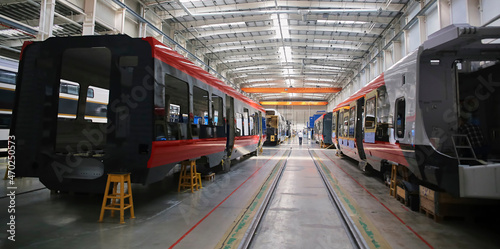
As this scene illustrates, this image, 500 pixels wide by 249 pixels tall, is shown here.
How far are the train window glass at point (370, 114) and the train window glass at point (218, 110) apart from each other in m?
4.36

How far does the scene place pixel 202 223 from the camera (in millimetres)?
4039

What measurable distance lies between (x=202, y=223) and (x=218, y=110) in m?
4.48

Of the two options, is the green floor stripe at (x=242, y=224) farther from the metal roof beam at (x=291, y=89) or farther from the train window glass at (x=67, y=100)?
the metal roof beam at (x=291, y=89)

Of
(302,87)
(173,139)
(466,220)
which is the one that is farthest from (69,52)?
(302,87)

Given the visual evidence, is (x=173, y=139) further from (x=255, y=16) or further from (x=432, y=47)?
(x=255, y=16)

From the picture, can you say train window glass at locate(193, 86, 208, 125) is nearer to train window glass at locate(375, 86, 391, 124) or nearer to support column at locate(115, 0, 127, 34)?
train window glass at locate(375, 86, 391, 124)

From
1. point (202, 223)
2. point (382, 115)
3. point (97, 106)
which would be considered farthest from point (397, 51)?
point (97, 106)

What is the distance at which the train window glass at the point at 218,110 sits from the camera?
764 centimetres

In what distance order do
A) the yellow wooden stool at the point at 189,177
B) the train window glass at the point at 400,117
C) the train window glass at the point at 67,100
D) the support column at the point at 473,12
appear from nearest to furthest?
the train window glass at the point at 400,117
the yellow wooden stool at the point at 189,177
the support column at the point at 473,12
the train window glass at the point at 67,100

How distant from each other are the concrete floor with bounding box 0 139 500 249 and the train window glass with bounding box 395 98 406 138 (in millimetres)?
1476

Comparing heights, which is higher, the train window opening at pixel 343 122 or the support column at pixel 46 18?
the support column at pixel 46 18

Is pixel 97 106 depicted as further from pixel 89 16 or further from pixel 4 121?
pixel 89 16

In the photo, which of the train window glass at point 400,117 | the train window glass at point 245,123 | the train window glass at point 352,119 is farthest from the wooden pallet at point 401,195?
the train window glass at point 245,123

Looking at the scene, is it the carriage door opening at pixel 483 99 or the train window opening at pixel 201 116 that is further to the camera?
the train window opening at pixel 201 116
